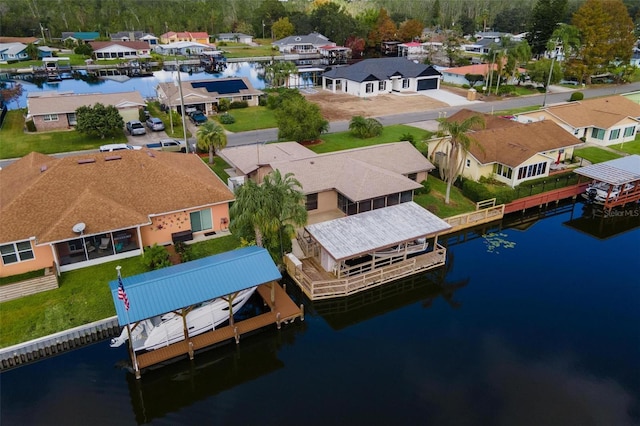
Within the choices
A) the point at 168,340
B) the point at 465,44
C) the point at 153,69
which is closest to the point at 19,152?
the point at 168,340

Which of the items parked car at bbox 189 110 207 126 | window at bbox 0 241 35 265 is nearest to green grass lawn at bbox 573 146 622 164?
parked car at bbox 189 110 207 126

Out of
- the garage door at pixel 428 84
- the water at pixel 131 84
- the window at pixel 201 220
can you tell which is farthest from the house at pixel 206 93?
the window at pixel 201 220

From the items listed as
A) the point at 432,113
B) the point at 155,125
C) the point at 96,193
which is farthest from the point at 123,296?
the point at 432,113

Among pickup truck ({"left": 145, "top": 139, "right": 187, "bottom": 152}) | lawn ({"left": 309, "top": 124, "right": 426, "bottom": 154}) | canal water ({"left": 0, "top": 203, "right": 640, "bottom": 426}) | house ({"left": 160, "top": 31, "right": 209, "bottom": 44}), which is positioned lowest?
canal water ({"left": 0, "top": 203, "right": 640, "bottom": 426})

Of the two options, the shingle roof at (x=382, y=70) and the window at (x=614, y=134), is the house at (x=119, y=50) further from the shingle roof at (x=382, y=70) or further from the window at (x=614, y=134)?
the window at (x=614, y=134)

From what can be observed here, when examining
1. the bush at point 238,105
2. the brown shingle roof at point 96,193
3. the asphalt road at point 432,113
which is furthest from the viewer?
the bush at point 238,105

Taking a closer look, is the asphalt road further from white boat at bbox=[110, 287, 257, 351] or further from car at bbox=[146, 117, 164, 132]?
white boat at bbox=[110, 287, 257, 351]
